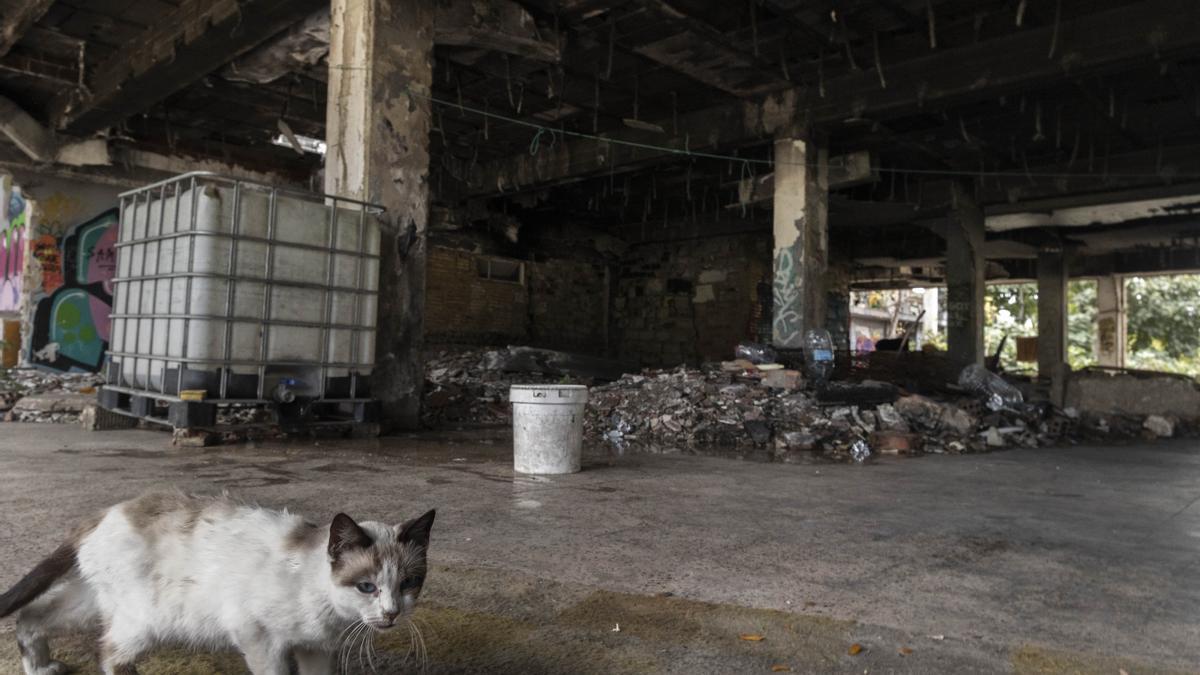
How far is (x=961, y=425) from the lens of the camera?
27.1 ft

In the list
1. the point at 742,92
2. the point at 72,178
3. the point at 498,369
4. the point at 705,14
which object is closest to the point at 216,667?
the point at 705,14

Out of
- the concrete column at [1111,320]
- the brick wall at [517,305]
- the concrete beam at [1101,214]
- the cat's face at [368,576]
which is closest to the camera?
the cat's face at [368,576]

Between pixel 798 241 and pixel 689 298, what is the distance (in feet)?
23.3

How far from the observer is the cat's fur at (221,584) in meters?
1.48

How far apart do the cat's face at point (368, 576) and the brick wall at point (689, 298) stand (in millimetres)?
14918

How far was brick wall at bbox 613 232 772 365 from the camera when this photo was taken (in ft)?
53.4

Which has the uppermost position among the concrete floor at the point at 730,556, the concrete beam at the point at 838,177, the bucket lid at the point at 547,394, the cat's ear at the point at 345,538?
the concrete beam at the point at 838,177

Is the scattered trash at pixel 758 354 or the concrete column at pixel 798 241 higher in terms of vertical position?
the concrete column at pixel 798 241

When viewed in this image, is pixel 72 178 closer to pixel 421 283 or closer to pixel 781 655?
pixel 421 283

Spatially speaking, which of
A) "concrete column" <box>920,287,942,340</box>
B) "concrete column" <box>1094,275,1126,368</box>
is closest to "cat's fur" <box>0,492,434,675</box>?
"concrete column" <box>1094,275,1126,368</box>

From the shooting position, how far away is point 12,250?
38.4 ft

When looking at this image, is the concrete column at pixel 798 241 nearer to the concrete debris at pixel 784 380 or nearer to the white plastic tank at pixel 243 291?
the concrete debris at pixel 784 380

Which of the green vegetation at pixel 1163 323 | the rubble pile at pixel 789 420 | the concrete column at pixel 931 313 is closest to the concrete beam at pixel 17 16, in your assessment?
the rubble pile at pixel 789 420

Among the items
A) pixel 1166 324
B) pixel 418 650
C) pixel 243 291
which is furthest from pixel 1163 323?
pixel 418 650
